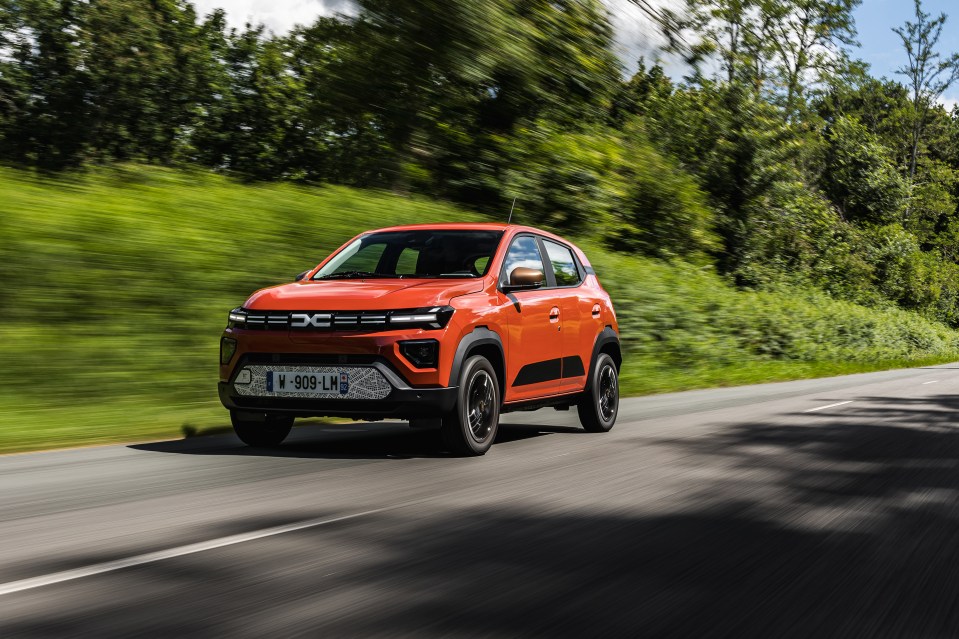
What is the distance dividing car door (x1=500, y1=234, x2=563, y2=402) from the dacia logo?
1.59m

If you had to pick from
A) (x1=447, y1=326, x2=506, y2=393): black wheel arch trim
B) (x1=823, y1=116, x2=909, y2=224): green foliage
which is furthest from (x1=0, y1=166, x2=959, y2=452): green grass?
(x1=823, y1=116, x2=909, y2=224): green foliage

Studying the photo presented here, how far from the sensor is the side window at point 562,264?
9797 millimetres

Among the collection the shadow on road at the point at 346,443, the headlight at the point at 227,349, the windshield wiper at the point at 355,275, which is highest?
the windshield wiper at the point at 355,275

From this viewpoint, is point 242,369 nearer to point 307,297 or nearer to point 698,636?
point 307,297

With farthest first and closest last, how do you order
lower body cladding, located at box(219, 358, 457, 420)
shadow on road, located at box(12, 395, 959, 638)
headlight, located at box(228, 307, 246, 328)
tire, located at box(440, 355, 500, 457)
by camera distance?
1. headlight, located at box(228, 307, 246, 328)
2. tire, located at box(440, 355, 500, 457)
3. lower body cladding, located at box(219, 358, 457, 420)
4. shadow on road, located at box(12, 395, 959, 638)

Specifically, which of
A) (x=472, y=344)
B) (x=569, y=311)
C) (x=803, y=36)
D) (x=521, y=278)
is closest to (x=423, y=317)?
(x=472, y=344)

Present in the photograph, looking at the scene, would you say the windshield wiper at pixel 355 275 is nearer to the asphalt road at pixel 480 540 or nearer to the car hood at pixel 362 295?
the car hood at pixel 362 295

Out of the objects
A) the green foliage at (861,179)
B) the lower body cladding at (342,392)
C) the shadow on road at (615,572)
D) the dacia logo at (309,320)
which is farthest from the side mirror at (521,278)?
the green foliage at (861,179)

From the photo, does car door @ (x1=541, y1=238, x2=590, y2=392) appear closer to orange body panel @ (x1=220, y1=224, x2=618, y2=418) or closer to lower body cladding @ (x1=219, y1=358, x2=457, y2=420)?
orange body panel @ (x1=220, y1=224, x2=618, y2=418)

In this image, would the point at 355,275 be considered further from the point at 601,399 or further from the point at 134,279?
the point at 601,399

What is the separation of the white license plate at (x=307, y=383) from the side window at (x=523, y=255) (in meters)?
1.86

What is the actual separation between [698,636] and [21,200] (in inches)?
316

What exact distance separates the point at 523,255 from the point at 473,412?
183 centimetres

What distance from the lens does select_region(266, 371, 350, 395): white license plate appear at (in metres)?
7.57
